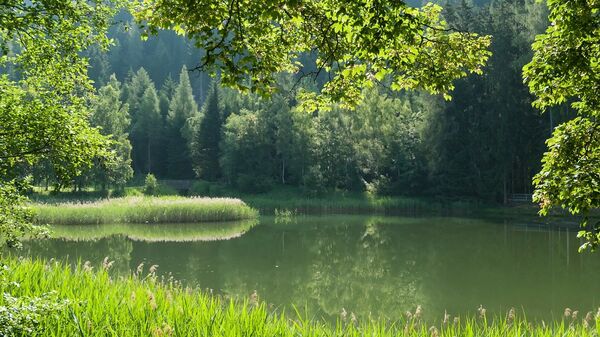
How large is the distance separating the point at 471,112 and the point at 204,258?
96.5ft

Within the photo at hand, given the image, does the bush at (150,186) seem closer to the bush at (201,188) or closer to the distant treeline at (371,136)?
the distant treeline at (371,136)

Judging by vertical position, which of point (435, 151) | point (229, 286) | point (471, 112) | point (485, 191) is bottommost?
point (229, 286)

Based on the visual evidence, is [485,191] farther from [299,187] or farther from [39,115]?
[39,115]

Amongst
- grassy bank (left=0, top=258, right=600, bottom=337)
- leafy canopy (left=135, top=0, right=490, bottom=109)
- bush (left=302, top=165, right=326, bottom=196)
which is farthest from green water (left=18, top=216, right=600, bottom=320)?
bush (left=302, top=165, right=326, bottom=196)

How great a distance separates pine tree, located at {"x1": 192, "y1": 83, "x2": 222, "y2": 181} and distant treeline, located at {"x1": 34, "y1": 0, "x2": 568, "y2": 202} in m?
0.11

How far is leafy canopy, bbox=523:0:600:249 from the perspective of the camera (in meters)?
4.82

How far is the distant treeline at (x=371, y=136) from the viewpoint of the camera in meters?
38.3

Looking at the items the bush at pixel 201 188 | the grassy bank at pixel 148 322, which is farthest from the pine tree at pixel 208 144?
the grassy bank at pixel 148 322

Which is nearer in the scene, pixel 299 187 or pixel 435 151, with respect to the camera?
pixel 435 151

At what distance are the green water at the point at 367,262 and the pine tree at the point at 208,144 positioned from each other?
87.1ft

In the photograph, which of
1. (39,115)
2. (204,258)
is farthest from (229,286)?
(39,115)

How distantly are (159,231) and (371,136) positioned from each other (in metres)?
26.2

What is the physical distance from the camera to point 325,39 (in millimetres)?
5094

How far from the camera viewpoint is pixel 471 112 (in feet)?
136
